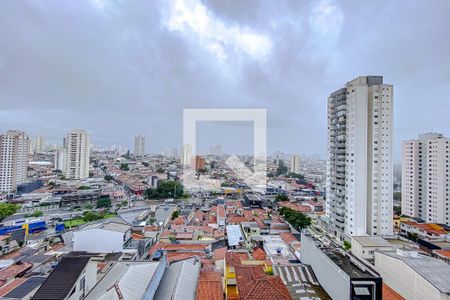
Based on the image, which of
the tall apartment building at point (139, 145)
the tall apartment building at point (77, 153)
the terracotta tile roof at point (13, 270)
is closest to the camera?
the terracotta tile roof at point (13, 270)

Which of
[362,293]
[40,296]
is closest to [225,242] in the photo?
[362,293]

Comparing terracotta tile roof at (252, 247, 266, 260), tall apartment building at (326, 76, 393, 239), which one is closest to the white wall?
terracotta tile roof at (252, 247, 266, 260)

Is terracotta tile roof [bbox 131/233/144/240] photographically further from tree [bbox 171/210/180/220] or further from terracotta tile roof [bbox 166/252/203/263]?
tree [bbox 171/210/180/220]

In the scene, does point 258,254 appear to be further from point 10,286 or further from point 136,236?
point 10,286

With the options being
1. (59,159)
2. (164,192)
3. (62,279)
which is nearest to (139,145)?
(59,159)

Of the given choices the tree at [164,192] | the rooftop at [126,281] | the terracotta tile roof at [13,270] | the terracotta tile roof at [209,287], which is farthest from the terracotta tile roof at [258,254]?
the tree at [164,192]

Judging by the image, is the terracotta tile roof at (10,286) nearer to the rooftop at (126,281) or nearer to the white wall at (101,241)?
the rooftop at (126,281)

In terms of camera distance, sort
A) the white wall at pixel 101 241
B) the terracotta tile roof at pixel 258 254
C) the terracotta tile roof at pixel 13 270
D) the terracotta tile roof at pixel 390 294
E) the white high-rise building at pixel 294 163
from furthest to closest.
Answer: the white high-rise building at pixel 294 163 → the white wall at pixel 101 241 → the terracotta tile roof at pixel 258 254 → the terracotta tile roof at pixel 13 270 → the terracotta tile roof at pixel 390 294
